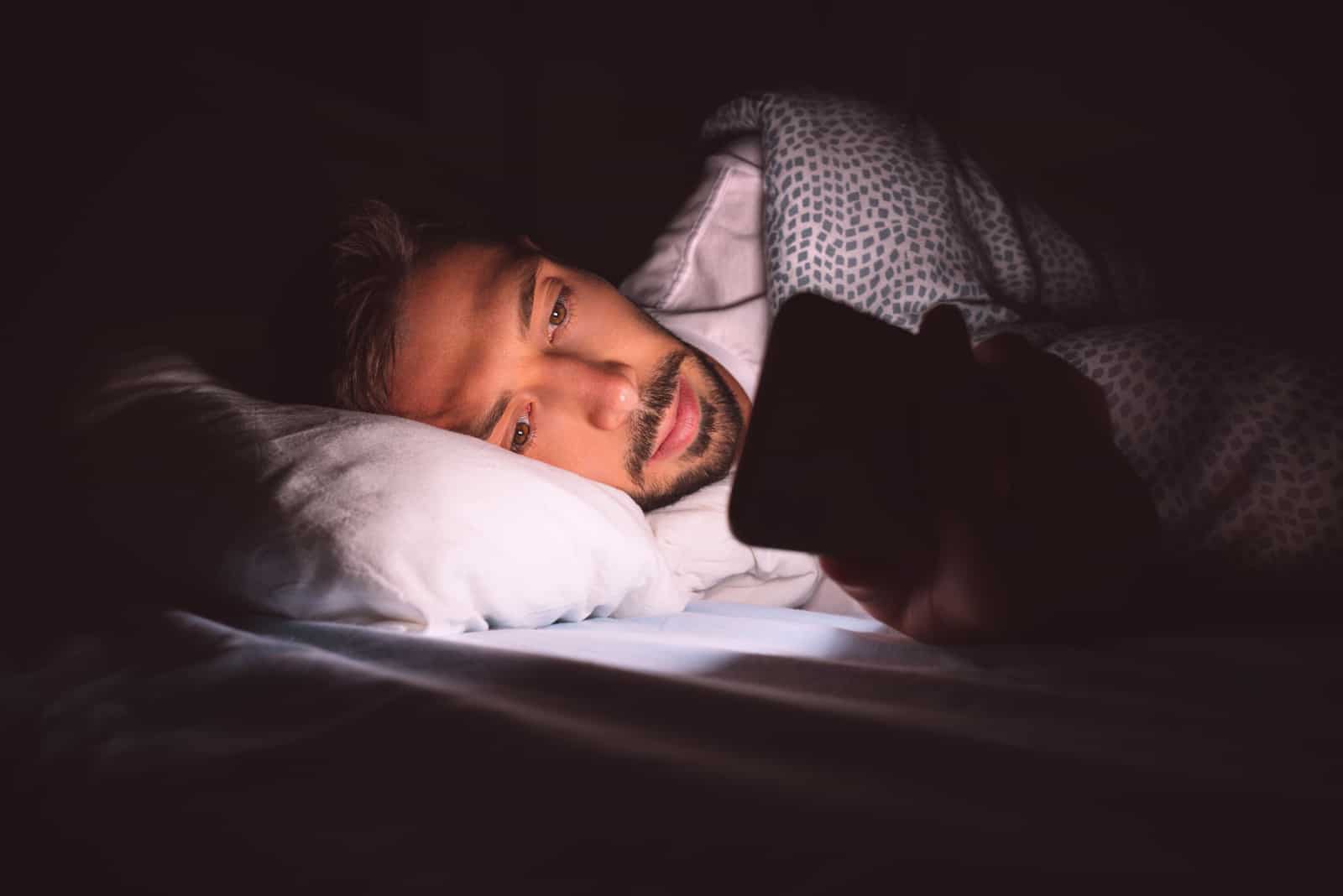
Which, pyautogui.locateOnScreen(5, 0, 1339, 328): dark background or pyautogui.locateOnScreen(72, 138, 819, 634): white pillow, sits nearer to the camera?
pyautogui.locateOnScreen(72, 138, 819, 634): white pillow

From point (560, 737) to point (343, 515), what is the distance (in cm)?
32

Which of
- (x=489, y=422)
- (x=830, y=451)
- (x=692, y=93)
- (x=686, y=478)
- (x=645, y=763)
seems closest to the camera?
(x=645, y=763)

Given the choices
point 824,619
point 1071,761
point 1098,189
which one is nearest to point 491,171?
point 1098,189

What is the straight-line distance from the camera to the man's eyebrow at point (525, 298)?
982mm

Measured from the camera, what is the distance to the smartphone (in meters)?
0.48

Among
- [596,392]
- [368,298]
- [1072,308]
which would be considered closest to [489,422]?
[596,392]

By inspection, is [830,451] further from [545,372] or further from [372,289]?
[372,289]

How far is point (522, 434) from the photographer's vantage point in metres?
0.98

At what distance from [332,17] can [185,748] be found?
167 centimetres

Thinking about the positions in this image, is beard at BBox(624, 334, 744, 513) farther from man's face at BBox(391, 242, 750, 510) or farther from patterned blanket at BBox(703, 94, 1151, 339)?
patterned blanket at BBox(703, 94, 1151, 339)

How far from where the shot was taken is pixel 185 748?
37 centimetres

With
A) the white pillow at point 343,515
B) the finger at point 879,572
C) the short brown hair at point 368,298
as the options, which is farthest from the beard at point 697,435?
the finger at point 879,572

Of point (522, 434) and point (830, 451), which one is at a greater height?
point (830, 451)

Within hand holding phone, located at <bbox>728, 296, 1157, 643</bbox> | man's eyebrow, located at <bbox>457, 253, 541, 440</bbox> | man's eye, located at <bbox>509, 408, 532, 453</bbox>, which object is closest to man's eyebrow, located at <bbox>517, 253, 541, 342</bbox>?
man's eyebrow, located at <bbox>457, 253, 541, 440</bbox>
